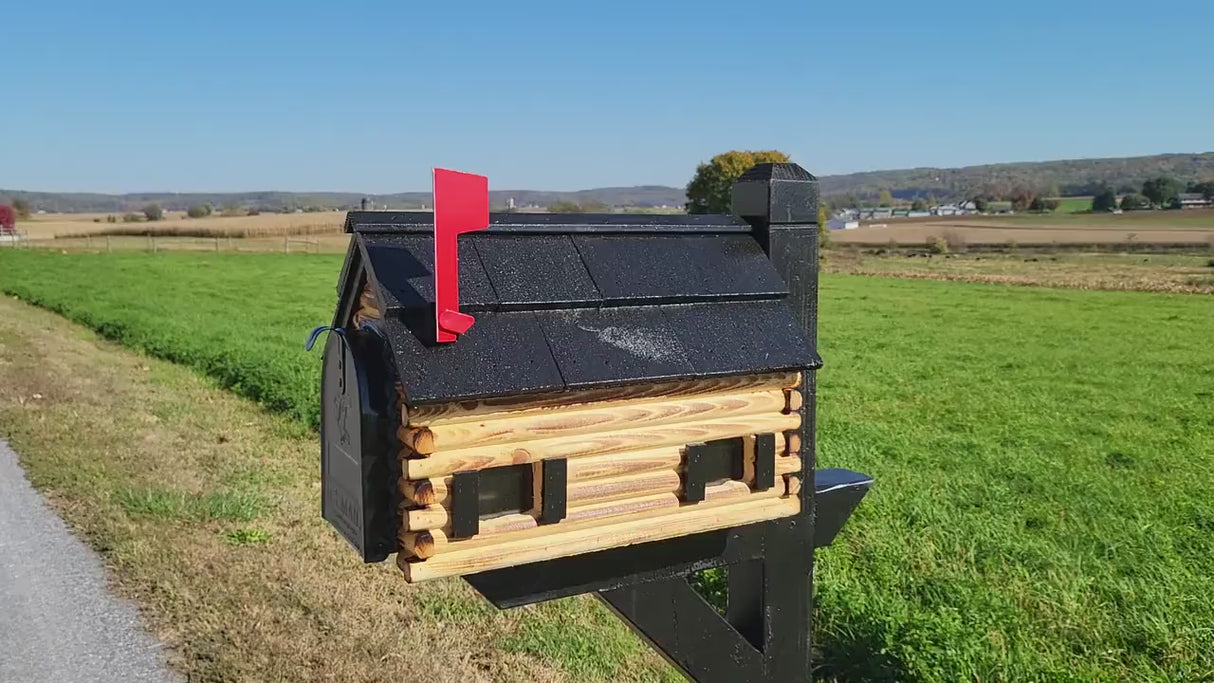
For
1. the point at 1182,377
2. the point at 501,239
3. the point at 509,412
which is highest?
the point at 501,239

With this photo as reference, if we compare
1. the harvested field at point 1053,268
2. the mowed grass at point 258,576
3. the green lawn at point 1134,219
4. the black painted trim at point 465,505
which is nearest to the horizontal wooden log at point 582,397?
the black painted trim at point 465,505

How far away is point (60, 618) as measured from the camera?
512 cm

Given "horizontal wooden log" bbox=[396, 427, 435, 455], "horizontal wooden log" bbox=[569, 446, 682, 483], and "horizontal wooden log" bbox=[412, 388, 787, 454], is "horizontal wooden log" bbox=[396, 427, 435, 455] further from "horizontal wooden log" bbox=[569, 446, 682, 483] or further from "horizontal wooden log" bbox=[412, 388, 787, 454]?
"horizontal wooden log" bbox=[569, 446, 682, 483]

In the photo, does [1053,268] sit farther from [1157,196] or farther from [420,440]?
[1157,196]

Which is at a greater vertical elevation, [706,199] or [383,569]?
[706,199]

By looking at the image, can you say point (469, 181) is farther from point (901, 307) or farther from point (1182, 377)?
point (901, 307)

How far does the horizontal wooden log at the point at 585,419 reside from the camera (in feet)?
5.83

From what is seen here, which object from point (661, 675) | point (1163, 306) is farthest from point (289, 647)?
point (1163, 306)

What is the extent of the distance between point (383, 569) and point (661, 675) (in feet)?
6.69

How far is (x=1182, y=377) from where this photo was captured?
15.2 meters

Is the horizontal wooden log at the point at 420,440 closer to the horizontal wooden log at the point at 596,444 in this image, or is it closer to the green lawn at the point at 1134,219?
the horizontal wooden log at the point at 596,444

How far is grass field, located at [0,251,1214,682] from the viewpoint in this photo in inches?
194

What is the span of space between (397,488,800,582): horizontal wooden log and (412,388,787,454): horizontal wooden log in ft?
0.63

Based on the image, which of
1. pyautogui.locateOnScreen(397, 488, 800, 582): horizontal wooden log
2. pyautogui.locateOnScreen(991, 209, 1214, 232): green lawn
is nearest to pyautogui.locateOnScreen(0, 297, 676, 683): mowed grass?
pyautogui.locateOnScreen(397, 488, 800, 582): horizontal wooden log
